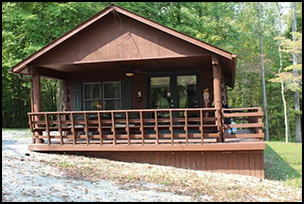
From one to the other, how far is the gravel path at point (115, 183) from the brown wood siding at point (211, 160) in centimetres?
30

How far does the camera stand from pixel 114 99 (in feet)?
41.5

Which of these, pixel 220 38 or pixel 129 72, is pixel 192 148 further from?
pixel 220 38

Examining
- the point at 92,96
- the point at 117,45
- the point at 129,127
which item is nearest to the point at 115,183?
the point at 129,127

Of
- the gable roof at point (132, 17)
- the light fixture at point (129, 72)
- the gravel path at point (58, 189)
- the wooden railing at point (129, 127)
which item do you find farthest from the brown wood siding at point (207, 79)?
the gravel path at point (58, 189)

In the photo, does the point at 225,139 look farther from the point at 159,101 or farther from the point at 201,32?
the point at 201,32

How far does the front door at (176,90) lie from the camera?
1209 cm

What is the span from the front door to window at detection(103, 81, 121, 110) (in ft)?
4.59

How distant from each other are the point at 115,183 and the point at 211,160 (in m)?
3.12

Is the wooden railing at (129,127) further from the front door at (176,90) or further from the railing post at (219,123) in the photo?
the front door at (176,90)

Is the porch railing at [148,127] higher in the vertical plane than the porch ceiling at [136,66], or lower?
lower

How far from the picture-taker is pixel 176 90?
1213 centimetres

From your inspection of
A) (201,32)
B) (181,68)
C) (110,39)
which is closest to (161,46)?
(110,39)

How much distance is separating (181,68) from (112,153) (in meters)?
4.18

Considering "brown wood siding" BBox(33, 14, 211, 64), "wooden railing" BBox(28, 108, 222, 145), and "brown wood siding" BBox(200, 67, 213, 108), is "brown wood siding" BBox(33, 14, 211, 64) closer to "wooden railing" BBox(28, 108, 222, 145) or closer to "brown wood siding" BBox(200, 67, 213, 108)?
"wooden railing" BBox(28, 108, 222, 145)
